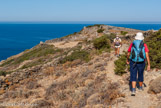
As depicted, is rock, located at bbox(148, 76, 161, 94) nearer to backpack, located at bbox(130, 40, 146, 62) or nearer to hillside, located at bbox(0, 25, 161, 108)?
hillside, located at bbox(0, 25, 161, 108)

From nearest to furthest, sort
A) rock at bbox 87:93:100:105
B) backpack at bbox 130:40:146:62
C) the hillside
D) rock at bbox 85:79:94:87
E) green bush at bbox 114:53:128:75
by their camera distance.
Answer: backpack at bbox 130:40:146:62
the hillside
rock at bbox 87:93:100:105
rock at bbox 85:79:94:87
green bush at bbox 114:53:128:75

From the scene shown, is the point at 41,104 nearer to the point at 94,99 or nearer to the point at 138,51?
the point at 94,99

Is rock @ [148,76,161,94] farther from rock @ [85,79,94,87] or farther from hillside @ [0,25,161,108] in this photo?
rock @ [85,79,94,87]

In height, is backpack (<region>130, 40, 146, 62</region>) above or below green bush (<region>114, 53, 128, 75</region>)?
above

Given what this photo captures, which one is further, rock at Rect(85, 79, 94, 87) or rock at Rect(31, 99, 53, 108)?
rock at Rect(85, 79, 94, 87)

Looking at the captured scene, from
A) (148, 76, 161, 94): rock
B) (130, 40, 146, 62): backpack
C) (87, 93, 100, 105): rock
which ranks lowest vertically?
(87, 93, 100, 105): rock

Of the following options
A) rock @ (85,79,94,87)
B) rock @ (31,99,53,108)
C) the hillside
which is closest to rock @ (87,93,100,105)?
the hillside

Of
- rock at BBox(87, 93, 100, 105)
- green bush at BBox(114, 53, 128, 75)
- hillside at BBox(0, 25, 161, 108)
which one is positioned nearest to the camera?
hillside at BBox(0, 25, 161, 108)

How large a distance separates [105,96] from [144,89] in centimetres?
156

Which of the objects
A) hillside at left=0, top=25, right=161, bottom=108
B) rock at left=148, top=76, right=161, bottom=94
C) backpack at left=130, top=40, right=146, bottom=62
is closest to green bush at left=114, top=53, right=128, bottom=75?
hillside at left=0, top=25, right=161, bottom=108

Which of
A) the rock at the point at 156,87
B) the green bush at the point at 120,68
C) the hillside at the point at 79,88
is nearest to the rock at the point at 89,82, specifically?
the hillside at the point at 79,88

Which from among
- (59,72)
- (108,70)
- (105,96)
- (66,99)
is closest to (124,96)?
(105,96)

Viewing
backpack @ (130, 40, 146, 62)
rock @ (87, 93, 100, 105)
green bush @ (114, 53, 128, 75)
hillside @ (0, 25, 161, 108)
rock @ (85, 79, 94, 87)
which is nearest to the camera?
backpack @ (130, 40, 146, 62)

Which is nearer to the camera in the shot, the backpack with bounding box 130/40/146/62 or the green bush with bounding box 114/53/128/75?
the backpack with bounding box 130/40/146/62
